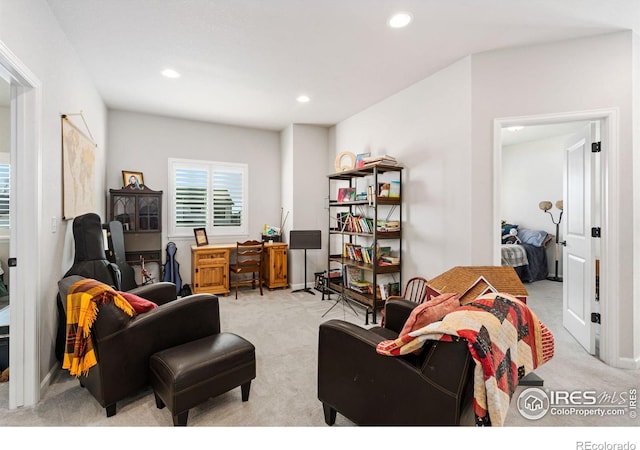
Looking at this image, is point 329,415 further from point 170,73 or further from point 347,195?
point 170,73

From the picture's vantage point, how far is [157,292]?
263 cm

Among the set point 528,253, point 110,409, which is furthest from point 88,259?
point 528,253

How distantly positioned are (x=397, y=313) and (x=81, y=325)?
1.96 meters

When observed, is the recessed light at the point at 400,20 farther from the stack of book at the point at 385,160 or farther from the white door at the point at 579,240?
the white door at the point at 579,240

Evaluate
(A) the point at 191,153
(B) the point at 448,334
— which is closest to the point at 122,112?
(A) the point at 191,153

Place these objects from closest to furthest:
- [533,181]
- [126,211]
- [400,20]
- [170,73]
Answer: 1. [400,20]
2. [170,73]
3. [126,211]
4. [533,181]

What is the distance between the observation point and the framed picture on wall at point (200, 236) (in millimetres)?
4688

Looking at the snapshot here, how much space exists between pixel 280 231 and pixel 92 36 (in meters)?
3.53

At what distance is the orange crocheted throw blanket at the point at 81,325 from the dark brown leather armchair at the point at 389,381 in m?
1.31

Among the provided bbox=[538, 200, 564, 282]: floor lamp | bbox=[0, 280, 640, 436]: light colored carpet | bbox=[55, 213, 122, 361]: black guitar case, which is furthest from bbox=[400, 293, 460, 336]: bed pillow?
bbox=[538, 200, 564, 282]: floor lamp

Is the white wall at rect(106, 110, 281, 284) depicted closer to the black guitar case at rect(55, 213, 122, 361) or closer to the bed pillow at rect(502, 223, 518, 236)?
the black guitar case at rect(55, 213, 122, 361)

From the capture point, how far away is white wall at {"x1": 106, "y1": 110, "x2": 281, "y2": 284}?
437 cm

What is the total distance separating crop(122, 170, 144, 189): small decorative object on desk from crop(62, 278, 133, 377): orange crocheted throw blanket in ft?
9.32
